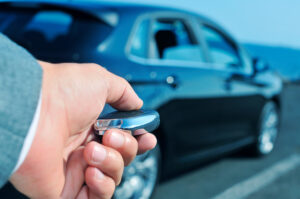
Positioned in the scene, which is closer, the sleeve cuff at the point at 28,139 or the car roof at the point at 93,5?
the sleeve cuff at the point at 28,139

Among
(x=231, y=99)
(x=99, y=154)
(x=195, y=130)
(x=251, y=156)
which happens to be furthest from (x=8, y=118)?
(x=251, y=156)

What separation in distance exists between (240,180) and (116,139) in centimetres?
343

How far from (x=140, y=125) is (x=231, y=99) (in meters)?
3.16

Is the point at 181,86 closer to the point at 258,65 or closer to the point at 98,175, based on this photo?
the point at 258,65

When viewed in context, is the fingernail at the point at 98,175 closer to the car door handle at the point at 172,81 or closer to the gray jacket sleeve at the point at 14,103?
the gray jacket sleeve at the point at 14,103

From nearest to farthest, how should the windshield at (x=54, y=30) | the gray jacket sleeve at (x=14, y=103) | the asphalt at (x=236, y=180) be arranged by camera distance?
the gray jacket sleeve at (x=14, y=103), the windshield at (x=54, y=30), the asphalt at (x=236, y=180)

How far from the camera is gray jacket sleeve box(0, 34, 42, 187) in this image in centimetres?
62

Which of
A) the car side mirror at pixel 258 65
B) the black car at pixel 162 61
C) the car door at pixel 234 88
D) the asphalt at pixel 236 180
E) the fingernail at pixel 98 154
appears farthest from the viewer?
the car side mirror at pixel 258 65

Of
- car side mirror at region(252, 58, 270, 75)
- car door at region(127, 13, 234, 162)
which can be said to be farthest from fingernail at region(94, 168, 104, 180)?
car side mirror at region(252, 58, 270, 75)

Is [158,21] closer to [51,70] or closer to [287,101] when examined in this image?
[51,70]

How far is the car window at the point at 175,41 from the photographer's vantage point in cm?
316

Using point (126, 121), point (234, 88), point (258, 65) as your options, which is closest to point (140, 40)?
point (234, 88)

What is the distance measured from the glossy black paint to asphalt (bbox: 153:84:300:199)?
0.28 metres

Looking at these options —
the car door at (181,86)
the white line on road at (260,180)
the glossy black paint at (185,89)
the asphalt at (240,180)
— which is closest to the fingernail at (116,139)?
the glossy black paint at (185,89)
